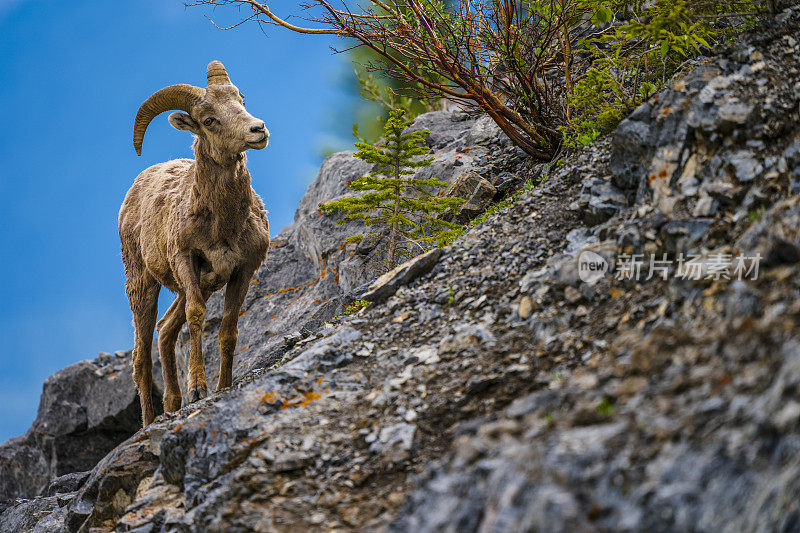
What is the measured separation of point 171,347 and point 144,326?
0.72 meters

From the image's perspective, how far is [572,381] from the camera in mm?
3475

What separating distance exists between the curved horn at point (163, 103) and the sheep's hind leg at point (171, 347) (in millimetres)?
2279

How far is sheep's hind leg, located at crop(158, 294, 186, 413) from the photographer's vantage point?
8.32 meters

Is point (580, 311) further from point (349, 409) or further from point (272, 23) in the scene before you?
point (272, 23)

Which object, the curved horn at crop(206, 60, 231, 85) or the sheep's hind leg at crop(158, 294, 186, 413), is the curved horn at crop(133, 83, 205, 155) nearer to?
the curved horn at crop(206, 60, 231, 85)

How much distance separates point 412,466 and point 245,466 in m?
1.32

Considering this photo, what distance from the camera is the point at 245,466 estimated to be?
454 cm

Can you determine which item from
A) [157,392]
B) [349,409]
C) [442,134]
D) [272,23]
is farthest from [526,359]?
[157,392]

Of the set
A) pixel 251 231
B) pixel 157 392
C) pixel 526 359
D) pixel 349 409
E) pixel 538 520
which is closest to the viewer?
pixel 538 520

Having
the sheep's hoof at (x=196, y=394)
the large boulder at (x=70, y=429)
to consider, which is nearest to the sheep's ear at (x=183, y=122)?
the sheep's hoof at (x=196, y=394)

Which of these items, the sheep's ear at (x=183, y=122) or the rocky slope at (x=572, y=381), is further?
the sheep's ear at (x=183, y=122)

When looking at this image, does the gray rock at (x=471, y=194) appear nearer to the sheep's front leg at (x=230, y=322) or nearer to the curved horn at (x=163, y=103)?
the sheep's front leg at (x=230, y=322)

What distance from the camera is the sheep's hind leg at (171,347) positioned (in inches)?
328

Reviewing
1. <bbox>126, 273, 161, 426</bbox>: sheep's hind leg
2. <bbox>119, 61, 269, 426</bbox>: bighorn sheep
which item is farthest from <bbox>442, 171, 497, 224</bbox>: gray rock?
<bbox>126, 273, 161, 426</bbox>: sheep's hind leg
